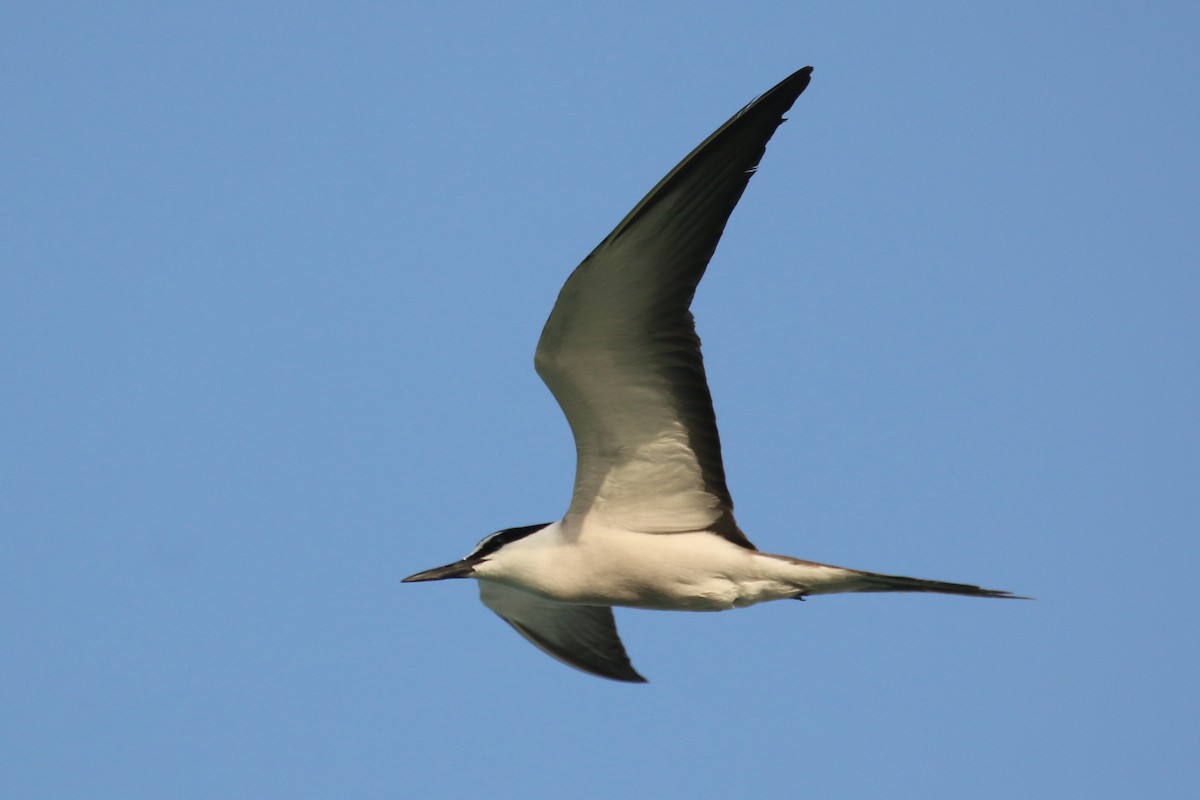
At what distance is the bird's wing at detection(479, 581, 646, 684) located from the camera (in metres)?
10.5

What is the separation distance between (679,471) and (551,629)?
7.78 feet

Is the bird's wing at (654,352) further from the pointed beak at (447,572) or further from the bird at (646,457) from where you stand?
the pointed beak at (447,572)

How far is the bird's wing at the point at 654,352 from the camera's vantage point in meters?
7.30

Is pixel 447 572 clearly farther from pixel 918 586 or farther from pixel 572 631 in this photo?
pixel 918 586

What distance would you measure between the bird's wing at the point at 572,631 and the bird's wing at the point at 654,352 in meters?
1.64

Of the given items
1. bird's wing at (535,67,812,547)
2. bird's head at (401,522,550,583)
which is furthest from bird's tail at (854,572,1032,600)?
bird's head at (401,522,550,583)

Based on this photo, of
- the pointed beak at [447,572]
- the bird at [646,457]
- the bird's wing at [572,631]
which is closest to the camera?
the bird at [646,457]

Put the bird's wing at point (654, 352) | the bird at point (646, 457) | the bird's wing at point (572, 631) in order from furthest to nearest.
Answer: the bird's wing at point (572, 631) → the bird at point (646, 457) → the bird's wing at point (654, 352)

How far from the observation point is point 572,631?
10.6 metres

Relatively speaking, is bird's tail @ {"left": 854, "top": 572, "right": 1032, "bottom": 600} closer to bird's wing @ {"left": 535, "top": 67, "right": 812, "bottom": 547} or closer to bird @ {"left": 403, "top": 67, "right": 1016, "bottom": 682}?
bird @ {"left": 403, "top": 67, "right": 1016, "bottom": 682}

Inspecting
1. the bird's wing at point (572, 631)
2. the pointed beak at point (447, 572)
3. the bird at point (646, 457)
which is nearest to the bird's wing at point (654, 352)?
the bird at point (646, 457)

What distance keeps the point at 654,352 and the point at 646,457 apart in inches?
34.2

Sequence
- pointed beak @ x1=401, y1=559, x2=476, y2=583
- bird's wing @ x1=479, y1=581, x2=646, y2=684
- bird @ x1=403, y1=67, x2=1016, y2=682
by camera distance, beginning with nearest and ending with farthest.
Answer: bird @ x1=403, y1=67, x2=1016, y2=682 → pointed beak @ x1=401, y1=559, x2=476, y2=583 → bird's wing @ x1=479, y1=581, x2=646, y2=684

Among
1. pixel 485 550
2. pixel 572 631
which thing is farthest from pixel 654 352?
pixel 572 631
